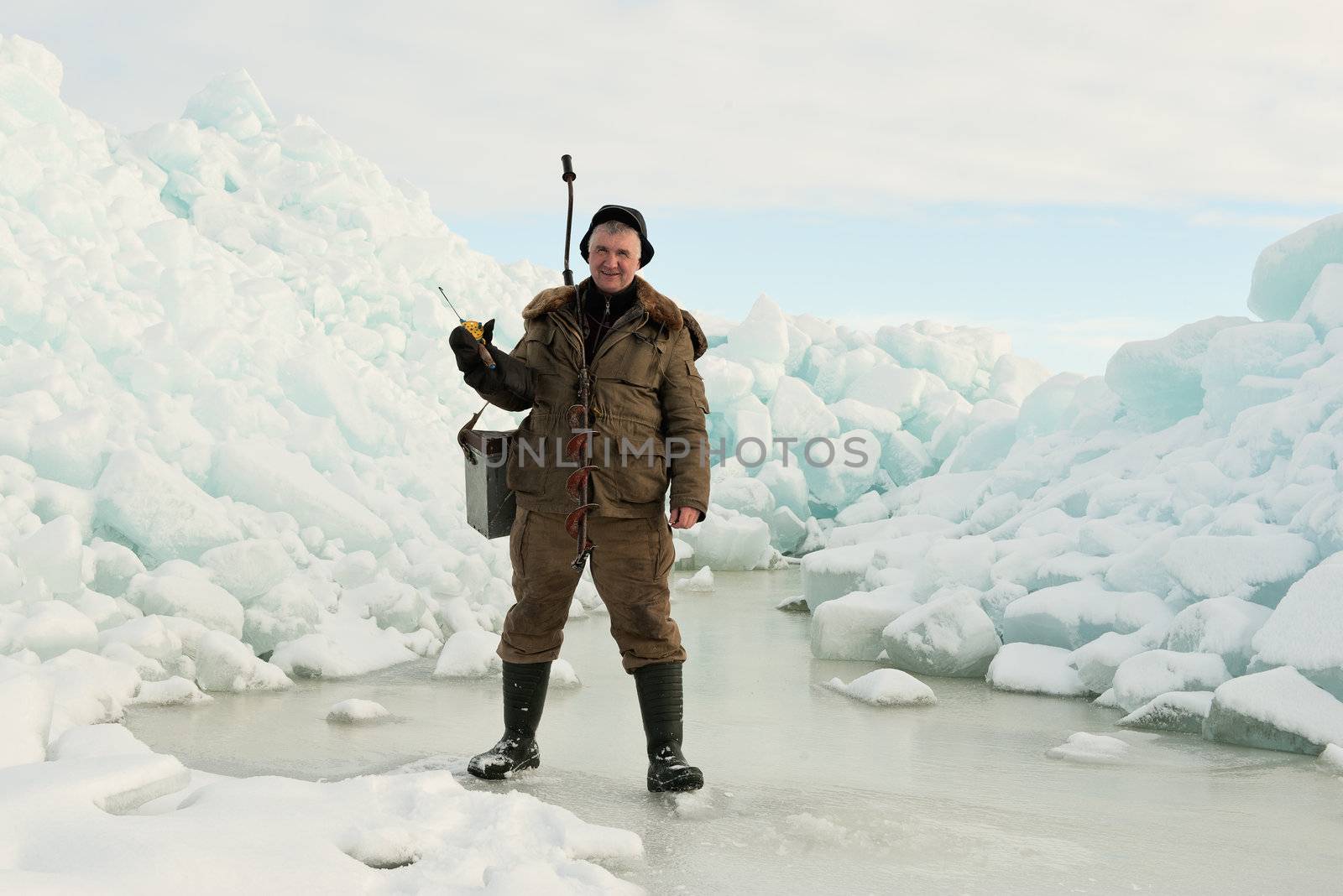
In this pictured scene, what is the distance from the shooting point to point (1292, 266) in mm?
7723

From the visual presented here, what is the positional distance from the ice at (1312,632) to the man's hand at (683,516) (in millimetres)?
2267

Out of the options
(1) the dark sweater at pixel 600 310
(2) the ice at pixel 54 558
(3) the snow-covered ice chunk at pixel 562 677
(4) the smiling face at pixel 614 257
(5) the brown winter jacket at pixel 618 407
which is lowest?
(3) the snow-covered ice chunk at pixel 562 677

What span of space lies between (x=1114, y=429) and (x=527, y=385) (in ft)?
20.8

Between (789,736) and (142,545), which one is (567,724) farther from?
(142,545)

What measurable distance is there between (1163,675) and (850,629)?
1555 mm

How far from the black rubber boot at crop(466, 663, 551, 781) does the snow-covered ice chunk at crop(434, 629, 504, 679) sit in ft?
5.50

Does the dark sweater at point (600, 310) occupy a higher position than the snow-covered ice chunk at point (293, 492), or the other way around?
the dark sweater at point (600, 310)

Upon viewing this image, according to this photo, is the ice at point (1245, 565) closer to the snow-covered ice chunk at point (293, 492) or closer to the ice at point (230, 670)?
the ice at point (230, 670)

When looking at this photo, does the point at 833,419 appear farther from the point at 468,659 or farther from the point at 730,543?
the point at 468,659

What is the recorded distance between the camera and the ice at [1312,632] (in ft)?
11.9

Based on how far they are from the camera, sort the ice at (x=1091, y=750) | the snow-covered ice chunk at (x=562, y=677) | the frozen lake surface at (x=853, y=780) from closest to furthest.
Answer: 1. the frozen lake surface at (x=853, y=780)
2. the ice at (x=1091, y=750)
3. the snow-covered ice chunk at (x=562, y=677)

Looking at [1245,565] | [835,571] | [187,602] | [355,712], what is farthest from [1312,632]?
[187,602]

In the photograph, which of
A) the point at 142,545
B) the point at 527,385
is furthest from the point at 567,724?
the point at 142,545

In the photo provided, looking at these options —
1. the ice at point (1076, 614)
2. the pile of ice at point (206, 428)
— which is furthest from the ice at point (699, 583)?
the ice at point (1076, 614)
